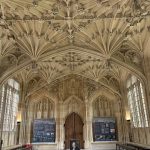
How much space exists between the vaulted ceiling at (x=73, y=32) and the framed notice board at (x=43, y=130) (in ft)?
19.0

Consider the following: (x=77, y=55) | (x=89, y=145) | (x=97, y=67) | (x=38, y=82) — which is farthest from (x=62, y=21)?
(x=89, y=145)

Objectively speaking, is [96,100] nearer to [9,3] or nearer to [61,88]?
[61,88]

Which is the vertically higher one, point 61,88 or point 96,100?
point 61,88

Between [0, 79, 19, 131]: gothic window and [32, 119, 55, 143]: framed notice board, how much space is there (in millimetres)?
2320

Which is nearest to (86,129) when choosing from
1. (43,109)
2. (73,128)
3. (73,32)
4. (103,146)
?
(73,128)

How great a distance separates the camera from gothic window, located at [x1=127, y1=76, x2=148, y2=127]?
11790 millimetres

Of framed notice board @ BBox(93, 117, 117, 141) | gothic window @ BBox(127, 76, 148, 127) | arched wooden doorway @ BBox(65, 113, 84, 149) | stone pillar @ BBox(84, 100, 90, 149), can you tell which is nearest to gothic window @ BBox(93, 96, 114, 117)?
framed notice board @ BBox(93, 117, 117, 141)

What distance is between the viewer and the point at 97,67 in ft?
49.4

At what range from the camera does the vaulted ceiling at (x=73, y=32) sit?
8766 millimetres

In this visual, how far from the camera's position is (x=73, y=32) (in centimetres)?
1095

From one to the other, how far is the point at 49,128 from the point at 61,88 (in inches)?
150

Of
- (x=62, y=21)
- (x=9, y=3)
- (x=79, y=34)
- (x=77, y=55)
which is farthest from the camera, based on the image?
(x=77, y=55)

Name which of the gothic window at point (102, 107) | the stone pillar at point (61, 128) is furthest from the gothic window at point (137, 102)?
the stone pillar at point (61, 128)

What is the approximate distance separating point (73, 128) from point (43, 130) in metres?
2.72
